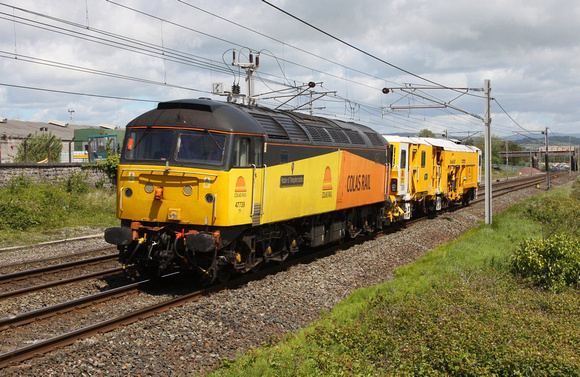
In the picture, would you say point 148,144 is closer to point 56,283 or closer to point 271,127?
point 271,127

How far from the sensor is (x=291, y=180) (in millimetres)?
13391

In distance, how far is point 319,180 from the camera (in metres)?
14.9

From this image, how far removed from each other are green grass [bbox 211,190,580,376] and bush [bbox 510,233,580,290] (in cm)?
31

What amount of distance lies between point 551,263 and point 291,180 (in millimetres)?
6167

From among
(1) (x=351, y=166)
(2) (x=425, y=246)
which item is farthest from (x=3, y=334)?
(2) (x=425, y=246)

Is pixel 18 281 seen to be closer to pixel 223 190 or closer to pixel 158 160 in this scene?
pixel 158 160

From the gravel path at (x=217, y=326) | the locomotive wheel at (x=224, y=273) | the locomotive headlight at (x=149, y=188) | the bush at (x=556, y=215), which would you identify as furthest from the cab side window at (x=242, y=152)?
the bush at (x=556, y=215)

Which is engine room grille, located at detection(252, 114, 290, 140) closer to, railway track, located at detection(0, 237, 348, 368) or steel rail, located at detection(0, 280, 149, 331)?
railway track, located at detection(0, 237, 348, 368)

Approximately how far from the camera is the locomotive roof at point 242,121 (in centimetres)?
1124

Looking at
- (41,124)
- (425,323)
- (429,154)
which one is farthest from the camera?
(41,124)

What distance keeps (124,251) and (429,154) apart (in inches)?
707

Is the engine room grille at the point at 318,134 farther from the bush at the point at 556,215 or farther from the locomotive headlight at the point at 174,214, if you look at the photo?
the bush at the point at 556,215

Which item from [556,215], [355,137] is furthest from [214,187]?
[556,215]

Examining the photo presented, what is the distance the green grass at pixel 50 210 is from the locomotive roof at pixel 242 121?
26.1ft
